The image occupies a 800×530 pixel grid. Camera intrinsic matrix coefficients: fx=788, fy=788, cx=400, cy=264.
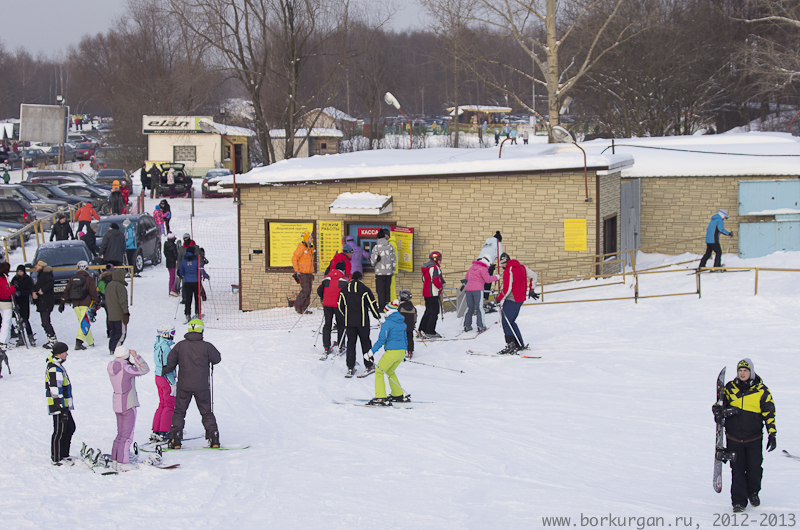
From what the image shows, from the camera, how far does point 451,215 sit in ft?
56.7

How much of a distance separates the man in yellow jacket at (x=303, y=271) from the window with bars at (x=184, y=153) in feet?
98.7

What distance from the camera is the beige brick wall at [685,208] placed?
19797 millimetres

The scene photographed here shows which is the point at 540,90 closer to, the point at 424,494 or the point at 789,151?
the point at 789,151

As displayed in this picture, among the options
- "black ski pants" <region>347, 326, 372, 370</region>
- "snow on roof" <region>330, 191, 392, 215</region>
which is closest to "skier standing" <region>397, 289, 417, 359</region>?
"black ski pants" <region>347, 326, 372, 370</region>

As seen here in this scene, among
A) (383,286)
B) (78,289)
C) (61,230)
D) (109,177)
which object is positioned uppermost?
(109,177)

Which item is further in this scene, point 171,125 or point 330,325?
point 171,125

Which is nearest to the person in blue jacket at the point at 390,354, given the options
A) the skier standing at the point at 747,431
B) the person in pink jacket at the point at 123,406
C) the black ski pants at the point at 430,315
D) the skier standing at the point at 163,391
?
the skier standing at the point at 163,391

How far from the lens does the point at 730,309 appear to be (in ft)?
46.7

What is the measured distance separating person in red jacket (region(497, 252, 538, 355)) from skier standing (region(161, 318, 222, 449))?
567cm

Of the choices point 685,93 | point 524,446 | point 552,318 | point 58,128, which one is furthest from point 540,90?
point 524,446

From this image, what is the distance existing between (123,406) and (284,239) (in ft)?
32.6

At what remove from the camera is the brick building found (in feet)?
54.9

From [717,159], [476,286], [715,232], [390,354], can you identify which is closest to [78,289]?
[390,354]

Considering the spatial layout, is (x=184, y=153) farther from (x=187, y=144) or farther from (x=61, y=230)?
(x=61, y=230)
